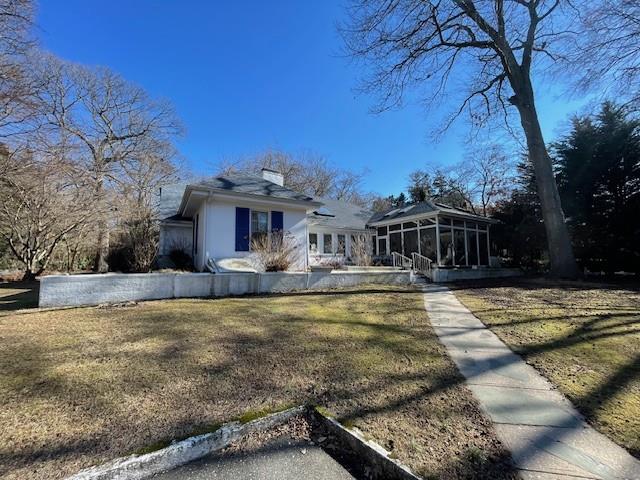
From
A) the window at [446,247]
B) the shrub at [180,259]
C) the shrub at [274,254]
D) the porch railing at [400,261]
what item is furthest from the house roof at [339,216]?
the shrub at [180,259]

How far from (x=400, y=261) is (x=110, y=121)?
72.7ft

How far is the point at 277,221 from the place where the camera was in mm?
12703

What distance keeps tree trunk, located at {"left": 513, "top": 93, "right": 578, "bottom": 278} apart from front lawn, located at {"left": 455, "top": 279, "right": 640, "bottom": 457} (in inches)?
154

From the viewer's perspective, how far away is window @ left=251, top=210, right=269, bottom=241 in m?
12.2

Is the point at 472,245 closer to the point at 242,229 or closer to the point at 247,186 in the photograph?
the point at 247,186

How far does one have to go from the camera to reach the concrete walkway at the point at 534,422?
213 cm

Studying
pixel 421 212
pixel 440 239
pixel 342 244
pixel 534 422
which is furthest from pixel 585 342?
pixel 342 244

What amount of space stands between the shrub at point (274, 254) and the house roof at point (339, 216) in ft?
20.9

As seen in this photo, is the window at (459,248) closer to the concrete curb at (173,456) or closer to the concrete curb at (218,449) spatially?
the concrete curb at (218,449)

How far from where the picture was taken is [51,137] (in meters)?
10.2

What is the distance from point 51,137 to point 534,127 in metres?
18.8

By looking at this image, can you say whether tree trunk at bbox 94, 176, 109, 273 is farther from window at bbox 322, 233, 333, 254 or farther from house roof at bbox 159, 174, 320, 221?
window at bbox 322, 233, 333, 254

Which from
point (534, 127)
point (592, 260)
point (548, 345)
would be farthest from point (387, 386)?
point (592, 260)

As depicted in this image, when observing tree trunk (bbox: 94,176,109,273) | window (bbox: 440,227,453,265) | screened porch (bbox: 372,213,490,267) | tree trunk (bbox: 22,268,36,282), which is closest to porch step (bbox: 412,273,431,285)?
screened porch (bbox: 372,213,490,267)
